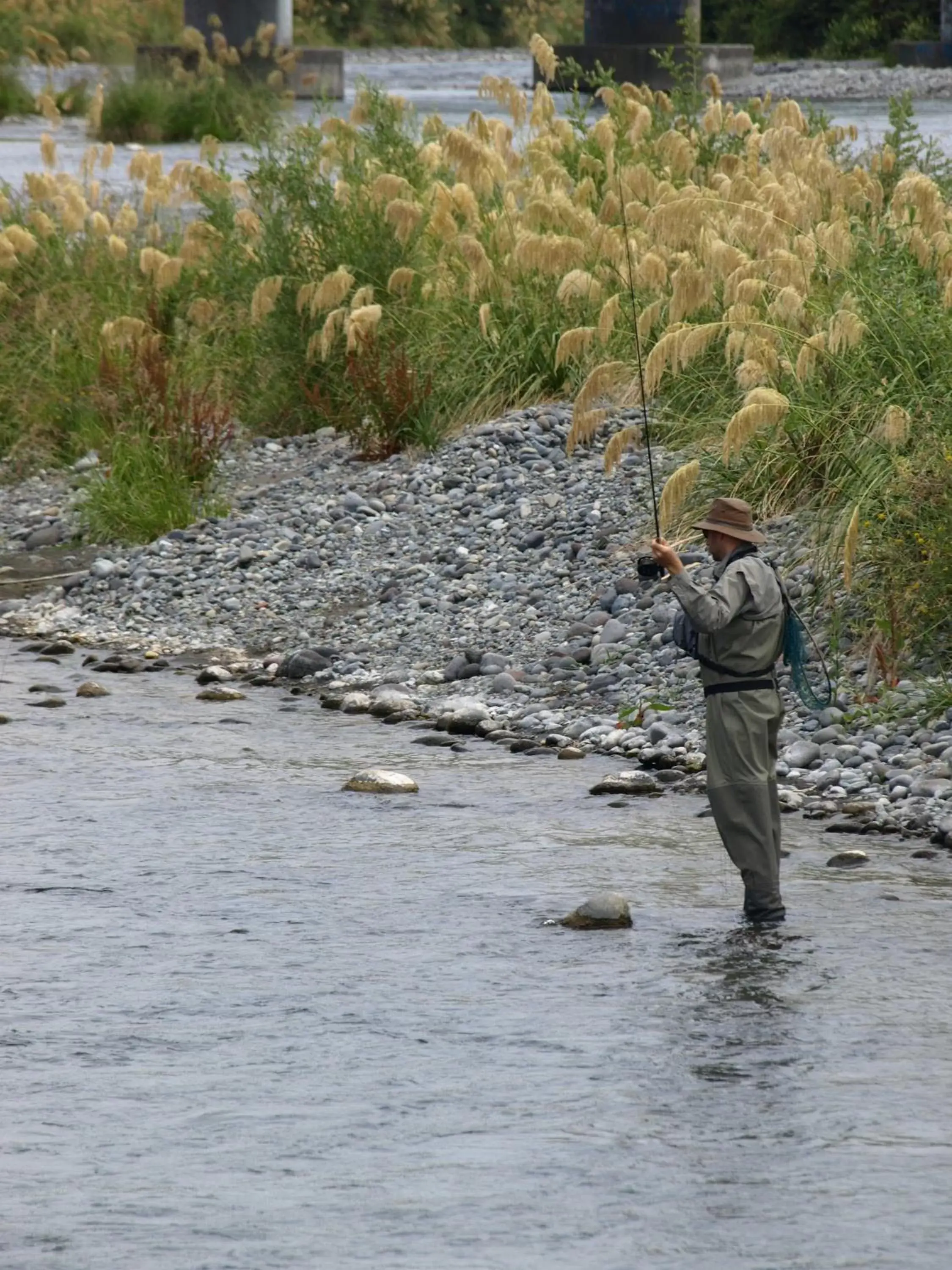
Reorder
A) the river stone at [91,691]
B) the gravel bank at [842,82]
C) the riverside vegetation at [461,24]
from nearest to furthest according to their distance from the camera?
the river stone at [91,691]
the gravel bank at [842,82]
the riverside vegetation at [461,24]

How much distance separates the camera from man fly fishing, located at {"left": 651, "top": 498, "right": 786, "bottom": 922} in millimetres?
7719

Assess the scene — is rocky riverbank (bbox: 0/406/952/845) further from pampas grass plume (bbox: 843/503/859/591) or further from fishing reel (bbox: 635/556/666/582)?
→ fishing reel (bbox: 635/556/666/582)

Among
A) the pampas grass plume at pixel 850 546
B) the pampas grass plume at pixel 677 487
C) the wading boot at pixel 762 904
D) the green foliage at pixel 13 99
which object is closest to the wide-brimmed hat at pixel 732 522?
the wading boot at pixel 762 904

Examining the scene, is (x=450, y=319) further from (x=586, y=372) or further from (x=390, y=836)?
(x=390, y=836)

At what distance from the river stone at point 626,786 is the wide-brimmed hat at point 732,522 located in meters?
1.99

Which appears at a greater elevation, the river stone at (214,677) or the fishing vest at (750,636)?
the fishing vest at (750,636)

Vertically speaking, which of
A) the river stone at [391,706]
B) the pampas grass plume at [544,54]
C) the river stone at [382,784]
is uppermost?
the pampas grass plume at [544,54]

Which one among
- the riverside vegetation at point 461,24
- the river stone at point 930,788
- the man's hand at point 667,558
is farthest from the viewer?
the riverside vegetation at point 461,24

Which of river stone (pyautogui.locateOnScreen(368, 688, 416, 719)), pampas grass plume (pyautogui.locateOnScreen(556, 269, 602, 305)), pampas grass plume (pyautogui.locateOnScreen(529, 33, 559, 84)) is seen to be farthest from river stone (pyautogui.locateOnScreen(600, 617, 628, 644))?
pampas grass plume (pyautogui.locateOnScreen(529, 33, 559, 84))

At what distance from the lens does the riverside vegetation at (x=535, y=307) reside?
11320mm

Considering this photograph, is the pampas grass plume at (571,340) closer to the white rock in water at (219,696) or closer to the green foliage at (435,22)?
the white rock in water at (219,696)

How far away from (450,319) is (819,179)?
2.59 m

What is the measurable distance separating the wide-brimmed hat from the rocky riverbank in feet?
5.30

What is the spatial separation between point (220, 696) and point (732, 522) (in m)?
4.19
